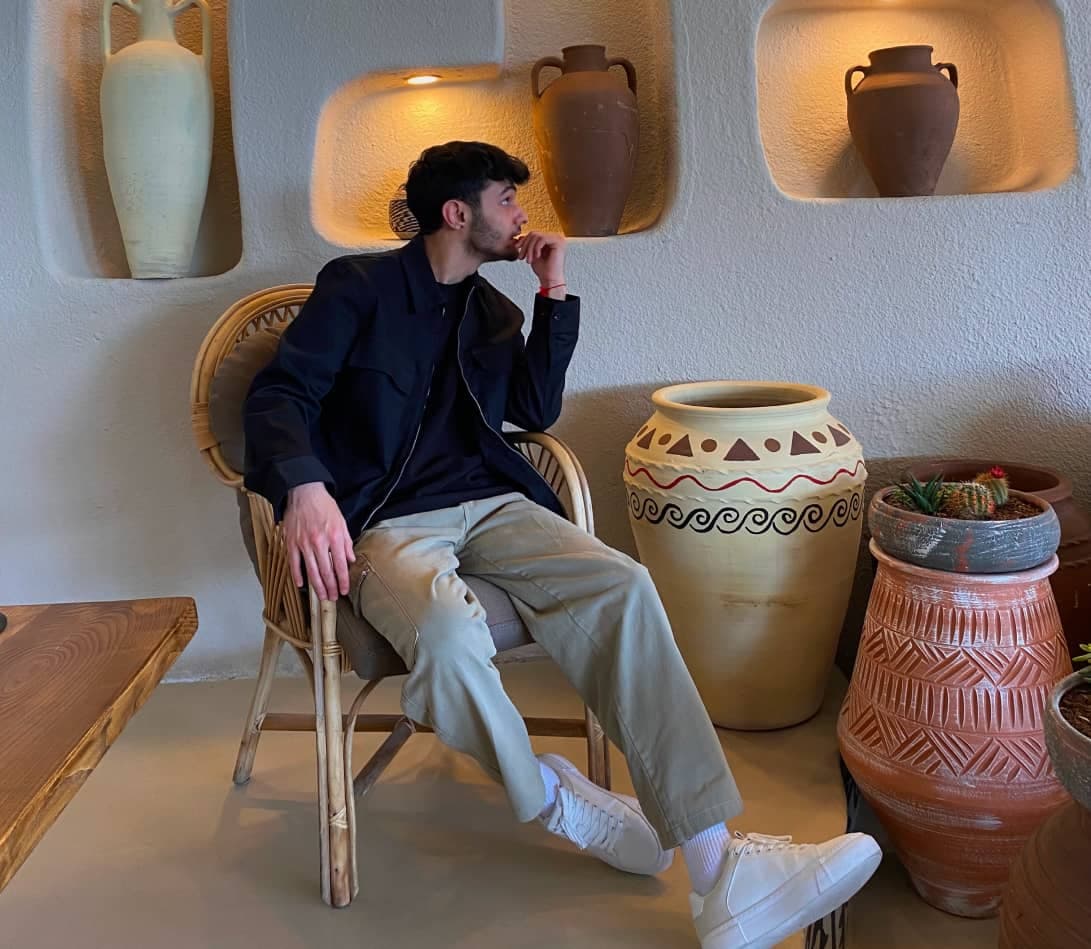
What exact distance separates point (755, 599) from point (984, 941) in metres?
→ 0.68

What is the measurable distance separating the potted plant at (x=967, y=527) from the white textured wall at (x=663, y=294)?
58cm

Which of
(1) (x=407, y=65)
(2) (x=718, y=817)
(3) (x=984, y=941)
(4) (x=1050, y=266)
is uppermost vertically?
(1) (x=407, y=65)

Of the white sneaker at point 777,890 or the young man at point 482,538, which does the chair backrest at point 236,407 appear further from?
the white sneaker at point 777,890

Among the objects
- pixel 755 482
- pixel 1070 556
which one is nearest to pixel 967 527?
pixel 755 482

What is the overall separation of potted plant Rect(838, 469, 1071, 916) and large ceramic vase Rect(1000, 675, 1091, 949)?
1.04 ft

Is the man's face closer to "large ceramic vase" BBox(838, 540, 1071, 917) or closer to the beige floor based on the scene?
"large ceramic vase" BBox(838, 540, 1071, 917)

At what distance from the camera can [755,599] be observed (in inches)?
74.5

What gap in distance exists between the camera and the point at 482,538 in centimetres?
167

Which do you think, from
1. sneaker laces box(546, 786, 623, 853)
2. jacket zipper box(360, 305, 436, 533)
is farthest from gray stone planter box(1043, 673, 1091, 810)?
jacket zipper box(360, 305, 436, 533)

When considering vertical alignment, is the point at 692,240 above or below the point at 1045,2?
below

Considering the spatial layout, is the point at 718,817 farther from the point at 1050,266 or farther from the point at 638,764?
the point at 1050,266

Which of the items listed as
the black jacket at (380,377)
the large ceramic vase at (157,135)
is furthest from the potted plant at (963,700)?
the large ceramic vase at (157,135)

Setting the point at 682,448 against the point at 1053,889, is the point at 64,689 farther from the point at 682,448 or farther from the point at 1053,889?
the point at 682,448

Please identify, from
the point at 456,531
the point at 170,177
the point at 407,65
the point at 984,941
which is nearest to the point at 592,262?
the point at 407,65
